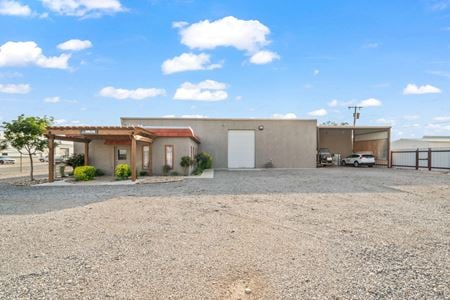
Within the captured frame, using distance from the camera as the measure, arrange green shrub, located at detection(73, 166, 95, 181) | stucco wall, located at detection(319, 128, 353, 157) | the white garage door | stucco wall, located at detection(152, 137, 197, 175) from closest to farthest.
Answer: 1. green shrub, located at detection(73, 166, 95, 181)
2. stucco wall, located at detection(152, 137, 197, 175)
3. the white garage door
4. stucco wall, located at detection(319, 128, 353, 157)

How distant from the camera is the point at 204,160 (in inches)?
904

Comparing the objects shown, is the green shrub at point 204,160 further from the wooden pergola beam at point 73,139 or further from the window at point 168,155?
the wooden pergola beam at point 73,139

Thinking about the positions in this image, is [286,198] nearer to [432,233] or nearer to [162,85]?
[432,233]

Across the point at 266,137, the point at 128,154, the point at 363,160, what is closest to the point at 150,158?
the point at 128,154

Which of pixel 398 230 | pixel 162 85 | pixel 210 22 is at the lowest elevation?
pixel 398 230

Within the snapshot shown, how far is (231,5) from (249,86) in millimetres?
11573

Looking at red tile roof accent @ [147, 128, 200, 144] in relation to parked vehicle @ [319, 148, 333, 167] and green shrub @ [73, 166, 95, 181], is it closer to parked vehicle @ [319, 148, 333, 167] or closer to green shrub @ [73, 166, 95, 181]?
green shrub @ [73, 166, 95, 181]

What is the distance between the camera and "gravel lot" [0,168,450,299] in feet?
11.1

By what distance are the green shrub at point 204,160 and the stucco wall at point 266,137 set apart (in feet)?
5.89

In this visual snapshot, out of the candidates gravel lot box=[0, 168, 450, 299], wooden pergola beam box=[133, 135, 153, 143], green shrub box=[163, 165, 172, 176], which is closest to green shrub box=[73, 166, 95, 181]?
wooden pergola beam box=[133, 135, 153, 143]

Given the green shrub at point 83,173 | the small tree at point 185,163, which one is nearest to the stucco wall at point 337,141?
the small tree at point 185,163

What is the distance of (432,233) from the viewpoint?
5691mm

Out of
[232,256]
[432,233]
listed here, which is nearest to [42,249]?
[232,256]

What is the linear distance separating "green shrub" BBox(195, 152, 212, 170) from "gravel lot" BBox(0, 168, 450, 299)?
44.7 feet
